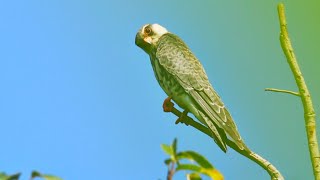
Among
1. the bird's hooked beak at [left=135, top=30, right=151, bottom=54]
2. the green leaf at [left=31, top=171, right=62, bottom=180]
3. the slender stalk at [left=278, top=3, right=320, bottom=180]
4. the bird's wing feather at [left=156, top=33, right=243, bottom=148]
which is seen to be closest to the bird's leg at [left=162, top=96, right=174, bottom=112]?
the bird's wing feather at [left=156, top=33, right=243, bottom=148]

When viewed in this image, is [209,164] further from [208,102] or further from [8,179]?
[208,102]

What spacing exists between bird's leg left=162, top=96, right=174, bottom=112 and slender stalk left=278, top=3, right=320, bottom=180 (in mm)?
1494

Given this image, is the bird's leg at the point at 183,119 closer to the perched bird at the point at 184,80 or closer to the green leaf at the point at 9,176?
the perched bird at the point at 184,80

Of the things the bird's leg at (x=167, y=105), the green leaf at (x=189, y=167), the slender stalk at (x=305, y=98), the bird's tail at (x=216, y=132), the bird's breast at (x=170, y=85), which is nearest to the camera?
the green leaf at (x=189, y=167)

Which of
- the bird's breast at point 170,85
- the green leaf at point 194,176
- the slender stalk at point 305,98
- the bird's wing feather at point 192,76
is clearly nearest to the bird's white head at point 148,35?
the bird's wing feather at point 192,76

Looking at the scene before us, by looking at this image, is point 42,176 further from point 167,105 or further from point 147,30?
point 147,30

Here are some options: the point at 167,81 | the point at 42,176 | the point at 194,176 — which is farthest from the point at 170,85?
the point at 42,176

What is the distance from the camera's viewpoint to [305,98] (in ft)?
6.50

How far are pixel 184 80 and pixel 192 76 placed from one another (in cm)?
10

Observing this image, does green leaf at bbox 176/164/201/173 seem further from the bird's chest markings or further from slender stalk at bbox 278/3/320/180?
the bird's chest markings

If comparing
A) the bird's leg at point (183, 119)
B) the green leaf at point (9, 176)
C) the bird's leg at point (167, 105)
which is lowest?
the green leaf at point (9, 176)

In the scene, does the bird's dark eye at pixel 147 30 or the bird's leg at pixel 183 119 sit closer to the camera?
the bird's leg at pixel 183 119

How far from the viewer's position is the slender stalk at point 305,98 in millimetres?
1771

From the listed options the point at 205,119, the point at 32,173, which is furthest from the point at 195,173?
the point at 205,119
